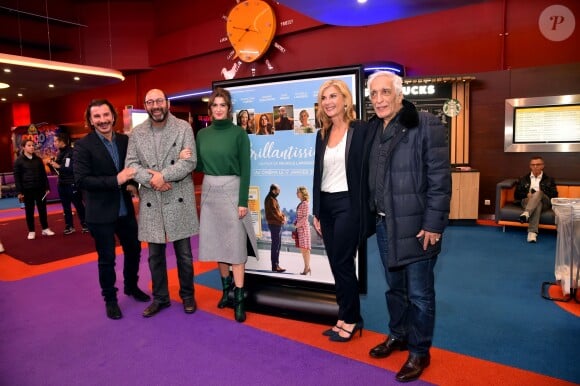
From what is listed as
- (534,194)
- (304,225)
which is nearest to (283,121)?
(304,225)

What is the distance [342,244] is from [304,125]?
1043 millimetres

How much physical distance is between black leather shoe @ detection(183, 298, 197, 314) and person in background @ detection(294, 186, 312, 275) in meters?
1.01

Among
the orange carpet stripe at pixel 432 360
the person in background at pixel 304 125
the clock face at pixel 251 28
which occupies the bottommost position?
the orange carpet stripe at pixel 432 360

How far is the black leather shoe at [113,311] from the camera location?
3342 mm

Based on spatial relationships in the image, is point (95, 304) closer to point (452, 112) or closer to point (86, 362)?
point (86, 362)

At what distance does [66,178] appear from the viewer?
6.83 metres

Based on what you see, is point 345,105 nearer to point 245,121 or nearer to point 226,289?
point 245,121

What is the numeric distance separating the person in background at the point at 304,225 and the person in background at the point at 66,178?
5.13 metres

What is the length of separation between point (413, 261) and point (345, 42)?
23.4 feet

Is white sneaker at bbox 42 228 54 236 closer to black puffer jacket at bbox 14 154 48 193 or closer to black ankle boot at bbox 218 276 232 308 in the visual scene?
black puffer jacket at bbox 14 154 48 193

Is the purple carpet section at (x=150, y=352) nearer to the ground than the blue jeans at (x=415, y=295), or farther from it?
nearer to the ground

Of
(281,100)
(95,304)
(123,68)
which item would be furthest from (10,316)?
(123,68)

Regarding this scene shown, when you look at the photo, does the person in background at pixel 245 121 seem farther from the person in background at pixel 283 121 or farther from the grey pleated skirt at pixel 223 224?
the grey pleated skirt at pixel 223 224

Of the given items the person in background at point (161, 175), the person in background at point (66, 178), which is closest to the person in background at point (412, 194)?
the person in background at point (161, 175)
